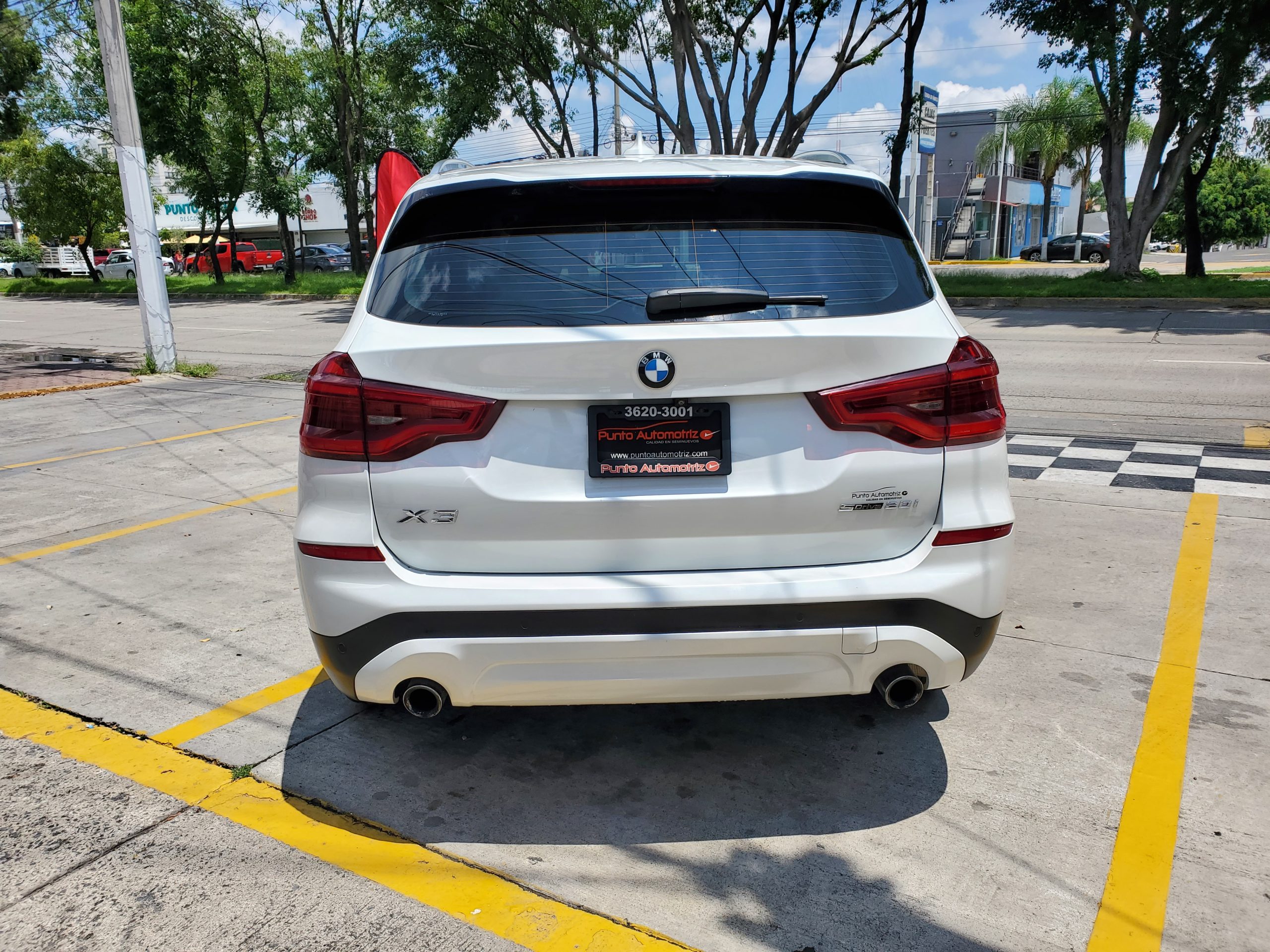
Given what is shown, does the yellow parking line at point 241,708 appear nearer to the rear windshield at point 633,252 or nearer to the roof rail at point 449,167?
the rear windshield at point 633,252

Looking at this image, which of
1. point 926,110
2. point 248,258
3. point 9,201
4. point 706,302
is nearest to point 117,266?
point 248,258

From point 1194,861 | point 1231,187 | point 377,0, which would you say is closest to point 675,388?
point 1194,861

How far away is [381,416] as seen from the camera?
2.62 m

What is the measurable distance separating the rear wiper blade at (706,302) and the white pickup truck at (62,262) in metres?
54.4

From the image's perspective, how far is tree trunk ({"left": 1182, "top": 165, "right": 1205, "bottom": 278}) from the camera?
23.3 m

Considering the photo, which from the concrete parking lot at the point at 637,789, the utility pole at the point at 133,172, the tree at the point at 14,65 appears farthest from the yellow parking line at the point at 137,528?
the tree at the point at 14,65

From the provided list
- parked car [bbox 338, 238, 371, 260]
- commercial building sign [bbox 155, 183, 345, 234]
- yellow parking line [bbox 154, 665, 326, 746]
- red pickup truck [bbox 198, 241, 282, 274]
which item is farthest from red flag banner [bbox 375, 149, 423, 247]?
commercial building sign [bbox 155, 183, 345, 234]

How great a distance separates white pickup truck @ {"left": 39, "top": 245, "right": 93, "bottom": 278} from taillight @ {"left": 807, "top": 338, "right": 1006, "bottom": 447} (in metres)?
54.7

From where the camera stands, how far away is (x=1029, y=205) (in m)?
60.9

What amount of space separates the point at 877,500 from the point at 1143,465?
5381mm

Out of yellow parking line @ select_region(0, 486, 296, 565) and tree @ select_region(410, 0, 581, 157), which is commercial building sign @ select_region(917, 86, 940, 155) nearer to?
tree @ select_region(410, 0, 581, 157)

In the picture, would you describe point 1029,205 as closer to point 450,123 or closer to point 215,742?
point 450,123

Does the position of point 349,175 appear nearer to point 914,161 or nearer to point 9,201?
point 9,201

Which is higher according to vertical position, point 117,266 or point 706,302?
point 706,302
